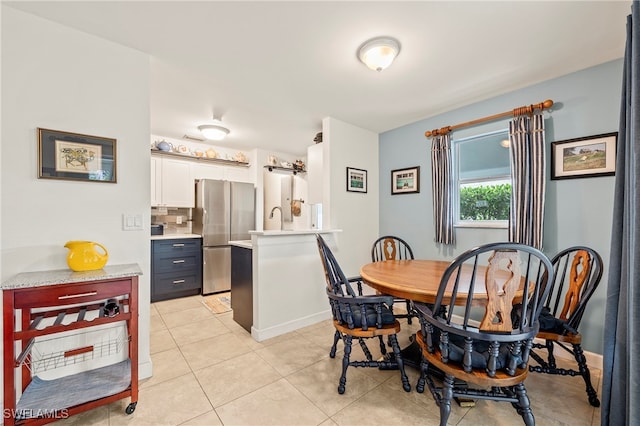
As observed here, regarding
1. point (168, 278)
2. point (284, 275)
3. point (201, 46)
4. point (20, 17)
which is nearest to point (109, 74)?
point (20, 17)

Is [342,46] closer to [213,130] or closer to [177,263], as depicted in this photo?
[213,130]

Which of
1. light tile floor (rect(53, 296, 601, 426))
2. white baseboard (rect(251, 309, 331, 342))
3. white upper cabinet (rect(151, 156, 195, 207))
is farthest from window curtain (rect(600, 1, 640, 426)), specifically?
white upper cabinet (rect(151, 156, 195, 207))

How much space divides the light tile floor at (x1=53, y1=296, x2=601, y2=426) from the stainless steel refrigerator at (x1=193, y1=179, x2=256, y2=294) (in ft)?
5.62

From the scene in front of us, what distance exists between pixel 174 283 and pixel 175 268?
8.8 inches

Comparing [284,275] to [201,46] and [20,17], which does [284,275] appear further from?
[20,17]

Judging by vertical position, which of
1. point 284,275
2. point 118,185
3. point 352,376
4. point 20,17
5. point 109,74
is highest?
point 20,17

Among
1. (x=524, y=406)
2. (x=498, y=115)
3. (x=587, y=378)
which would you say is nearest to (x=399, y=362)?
(x=524, y=406)

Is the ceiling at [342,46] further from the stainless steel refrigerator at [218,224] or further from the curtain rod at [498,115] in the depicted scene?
the stainless steel refrigerator at [218,224]

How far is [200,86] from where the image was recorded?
8.45 feet

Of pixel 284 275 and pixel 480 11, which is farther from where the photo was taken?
pixel 284 275

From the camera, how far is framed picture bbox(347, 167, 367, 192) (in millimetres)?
3518

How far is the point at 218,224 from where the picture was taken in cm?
426

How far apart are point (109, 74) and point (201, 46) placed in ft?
2.27

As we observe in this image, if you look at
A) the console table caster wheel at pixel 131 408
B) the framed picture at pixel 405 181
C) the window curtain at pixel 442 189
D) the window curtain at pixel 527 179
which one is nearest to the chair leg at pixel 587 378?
the window curtain at pixel 527 179
